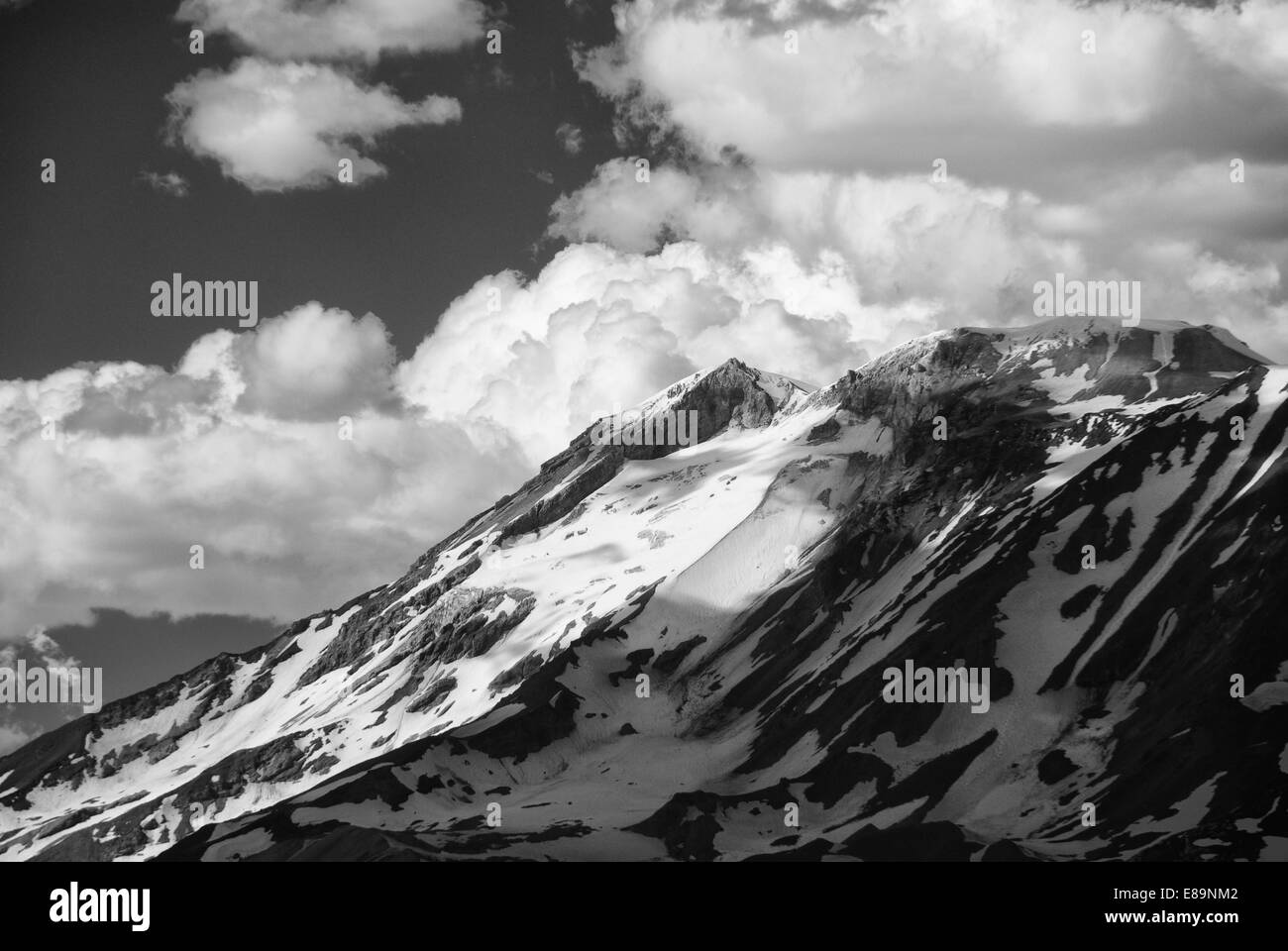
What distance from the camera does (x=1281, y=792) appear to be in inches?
7840
